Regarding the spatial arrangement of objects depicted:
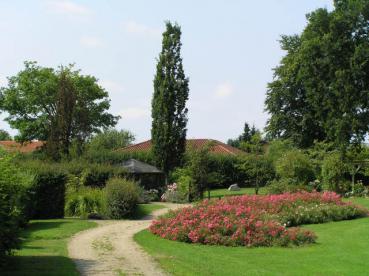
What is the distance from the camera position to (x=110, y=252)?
13.9m

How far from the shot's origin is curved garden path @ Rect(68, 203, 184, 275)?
36.2 feet

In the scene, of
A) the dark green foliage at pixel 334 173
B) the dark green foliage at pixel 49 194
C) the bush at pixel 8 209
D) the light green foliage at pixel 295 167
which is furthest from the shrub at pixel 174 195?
the bush at pixel 8 209

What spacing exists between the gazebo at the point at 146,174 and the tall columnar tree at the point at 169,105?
871 mm

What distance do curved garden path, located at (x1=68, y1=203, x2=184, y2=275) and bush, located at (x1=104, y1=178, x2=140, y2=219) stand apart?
2787 millimetres

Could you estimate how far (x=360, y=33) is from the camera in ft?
132

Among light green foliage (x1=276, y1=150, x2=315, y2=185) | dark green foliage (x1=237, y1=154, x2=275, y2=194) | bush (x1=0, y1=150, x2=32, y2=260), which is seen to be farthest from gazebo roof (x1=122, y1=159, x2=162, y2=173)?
bush (x1=0, y1=150, x2=32, y2=260)

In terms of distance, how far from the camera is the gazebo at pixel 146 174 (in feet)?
127

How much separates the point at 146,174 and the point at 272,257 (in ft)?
86.7

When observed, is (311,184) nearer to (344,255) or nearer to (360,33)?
(360,33)

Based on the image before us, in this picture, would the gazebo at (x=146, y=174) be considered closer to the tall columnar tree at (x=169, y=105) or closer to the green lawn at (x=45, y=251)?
the tall columnar tree at (x=169, y=105)

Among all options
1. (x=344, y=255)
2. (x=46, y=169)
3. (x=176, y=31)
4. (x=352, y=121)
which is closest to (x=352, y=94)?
(x=352, y=121)

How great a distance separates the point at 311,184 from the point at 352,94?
28.7ft

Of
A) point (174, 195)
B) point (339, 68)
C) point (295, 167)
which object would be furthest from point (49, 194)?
point (339, 68)

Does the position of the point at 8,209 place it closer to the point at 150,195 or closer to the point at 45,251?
the point at 45,251
